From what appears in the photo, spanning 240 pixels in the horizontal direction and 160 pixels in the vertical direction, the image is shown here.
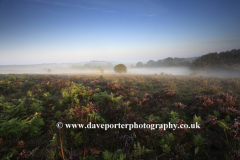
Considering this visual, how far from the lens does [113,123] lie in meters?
3.61

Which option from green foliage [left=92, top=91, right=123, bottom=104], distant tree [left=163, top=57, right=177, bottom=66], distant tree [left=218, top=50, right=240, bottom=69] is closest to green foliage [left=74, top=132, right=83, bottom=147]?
green foliage [left=92, top=91, right=123, bottom=104]

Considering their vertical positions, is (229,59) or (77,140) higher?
(229,59)

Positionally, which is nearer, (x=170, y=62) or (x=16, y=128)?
(x=16, y=128)

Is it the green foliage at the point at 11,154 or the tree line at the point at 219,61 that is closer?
the green foliage at the point at 11,154

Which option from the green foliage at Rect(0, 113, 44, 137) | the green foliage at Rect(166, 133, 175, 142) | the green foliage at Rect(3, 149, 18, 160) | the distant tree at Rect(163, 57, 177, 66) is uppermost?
the distant tree at Rect(163, 57, 177, 66)

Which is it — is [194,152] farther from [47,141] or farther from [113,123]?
[47,141]

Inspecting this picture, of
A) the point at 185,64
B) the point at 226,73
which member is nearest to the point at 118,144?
the point at 226,73

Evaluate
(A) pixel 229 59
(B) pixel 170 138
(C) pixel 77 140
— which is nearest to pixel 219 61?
(A) pixel 229 59

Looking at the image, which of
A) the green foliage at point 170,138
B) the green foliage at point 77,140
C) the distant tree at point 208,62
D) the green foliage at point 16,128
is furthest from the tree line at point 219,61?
the green foliage at point 16,128

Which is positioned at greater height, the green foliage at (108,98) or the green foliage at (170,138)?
the green foliage at (108,98)

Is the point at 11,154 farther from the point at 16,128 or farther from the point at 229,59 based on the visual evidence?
the point at 229,59

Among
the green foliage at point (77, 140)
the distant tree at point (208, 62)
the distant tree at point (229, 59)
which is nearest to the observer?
the green foliage at point (77, 140)

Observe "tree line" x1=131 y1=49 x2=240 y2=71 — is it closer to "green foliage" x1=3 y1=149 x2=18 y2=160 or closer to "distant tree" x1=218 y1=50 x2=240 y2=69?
"distant tree" x1=218 y1=50 x2=240 y2=69

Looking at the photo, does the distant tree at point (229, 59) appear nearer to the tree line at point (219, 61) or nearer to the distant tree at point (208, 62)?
the tree line at point (219, 61)
